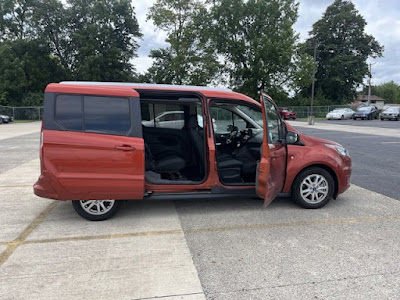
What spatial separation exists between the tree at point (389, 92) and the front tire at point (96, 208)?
428 ft

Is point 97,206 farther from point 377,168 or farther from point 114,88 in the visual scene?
point 377,168

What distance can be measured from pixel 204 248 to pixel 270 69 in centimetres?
3972

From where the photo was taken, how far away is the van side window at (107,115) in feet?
13.3

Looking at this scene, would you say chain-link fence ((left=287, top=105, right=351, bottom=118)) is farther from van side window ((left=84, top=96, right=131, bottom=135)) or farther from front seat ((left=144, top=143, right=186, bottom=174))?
van side window ((left=84, top=96, right=131, bottom=135))

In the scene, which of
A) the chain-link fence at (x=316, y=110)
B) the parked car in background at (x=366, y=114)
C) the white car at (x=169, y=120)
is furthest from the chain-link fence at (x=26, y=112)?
the parked car in background at (x=366, y=114)

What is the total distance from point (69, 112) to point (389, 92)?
135m

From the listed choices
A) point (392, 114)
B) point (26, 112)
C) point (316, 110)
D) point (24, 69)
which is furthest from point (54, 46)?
point (392, 114)

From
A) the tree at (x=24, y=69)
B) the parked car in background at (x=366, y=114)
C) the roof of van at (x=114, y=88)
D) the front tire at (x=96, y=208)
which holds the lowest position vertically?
the front tire at (x=96, y=208)

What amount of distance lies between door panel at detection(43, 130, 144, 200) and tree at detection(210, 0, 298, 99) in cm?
3836

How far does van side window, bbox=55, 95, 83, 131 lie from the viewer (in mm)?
3979

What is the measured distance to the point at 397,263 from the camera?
10.4ft

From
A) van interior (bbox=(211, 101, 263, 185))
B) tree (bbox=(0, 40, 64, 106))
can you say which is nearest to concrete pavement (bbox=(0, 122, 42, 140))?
van interior (bbox=(211, 101, 263, 185))

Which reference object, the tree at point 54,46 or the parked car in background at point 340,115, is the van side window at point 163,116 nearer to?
the parked car in background at point 340,115

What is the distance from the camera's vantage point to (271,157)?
410 centimetres
